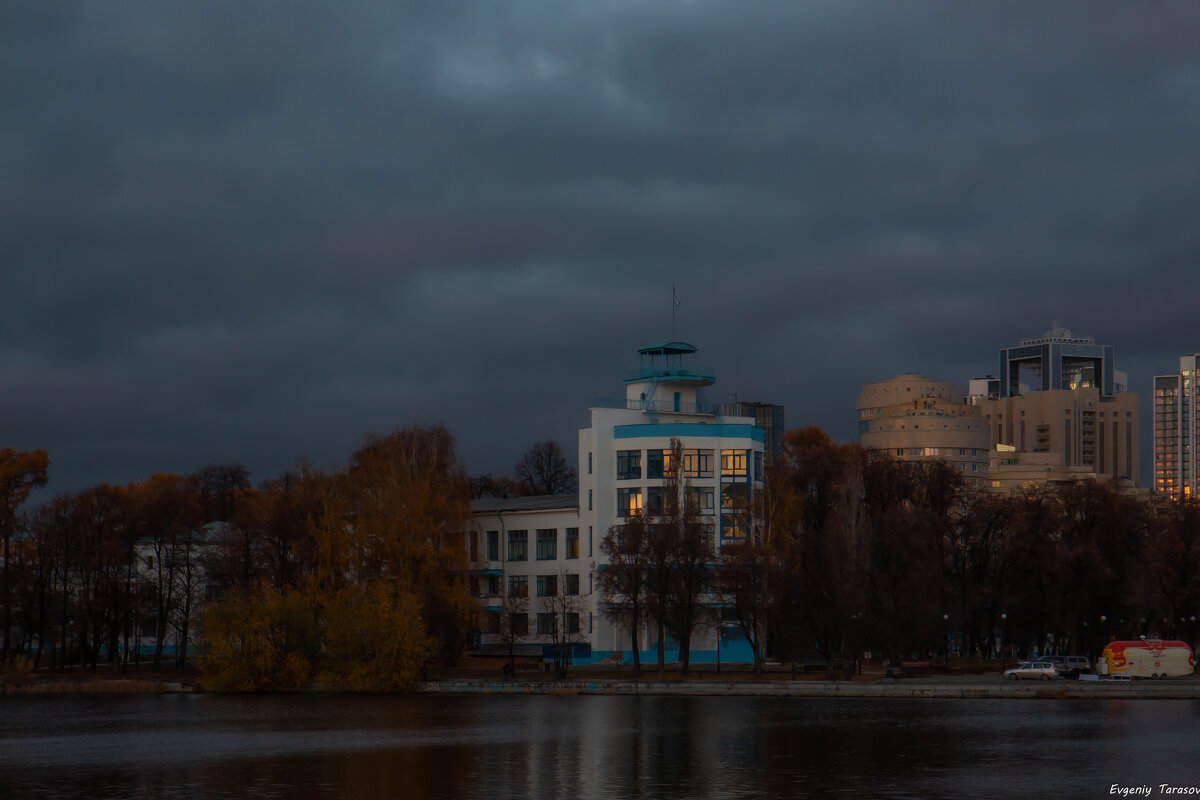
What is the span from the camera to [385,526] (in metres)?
100

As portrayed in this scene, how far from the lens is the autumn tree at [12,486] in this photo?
108188mm

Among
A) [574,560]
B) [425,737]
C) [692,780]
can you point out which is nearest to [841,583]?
[574,560]

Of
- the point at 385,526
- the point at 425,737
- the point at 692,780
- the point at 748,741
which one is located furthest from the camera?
the point at 385,526

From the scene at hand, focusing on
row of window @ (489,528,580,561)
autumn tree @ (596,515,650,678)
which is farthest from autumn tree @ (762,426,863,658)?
row of window @ (489,528,580,561)

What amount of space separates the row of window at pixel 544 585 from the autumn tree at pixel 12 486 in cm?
3752

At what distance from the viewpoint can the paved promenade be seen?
7506 cm

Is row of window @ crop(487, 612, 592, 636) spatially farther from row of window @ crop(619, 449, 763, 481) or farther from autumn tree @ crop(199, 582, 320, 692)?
autumn tree @ crop(199, 582, 320, 692)

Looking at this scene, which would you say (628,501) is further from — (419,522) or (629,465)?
(419,522)

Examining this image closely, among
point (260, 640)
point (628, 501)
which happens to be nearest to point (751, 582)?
point (628, 501)

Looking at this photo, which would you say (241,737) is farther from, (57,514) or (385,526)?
(57,514)

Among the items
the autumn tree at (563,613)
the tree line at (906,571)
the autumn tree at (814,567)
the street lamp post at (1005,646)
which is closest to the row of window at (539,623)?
the autumn tree at (563,613)

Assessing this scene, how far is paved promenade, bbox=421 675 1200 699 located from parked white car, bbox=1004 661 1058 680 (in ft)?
3.76

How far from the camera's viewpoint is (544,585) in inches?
4500

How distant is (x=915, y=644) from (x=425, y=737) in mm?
56214
